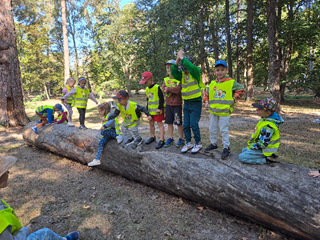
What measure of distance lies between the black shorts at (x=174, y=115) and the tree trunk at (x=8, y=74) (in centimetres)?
951

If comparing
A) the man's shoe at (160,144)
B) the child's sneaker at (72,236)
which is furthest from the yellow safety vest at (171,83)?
the child's sneaker at (72,236)

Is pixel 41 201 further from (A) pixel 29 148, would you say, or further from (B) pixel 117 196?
(A) pixel 29 148

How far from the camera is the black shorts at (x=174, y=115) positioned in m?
4.53

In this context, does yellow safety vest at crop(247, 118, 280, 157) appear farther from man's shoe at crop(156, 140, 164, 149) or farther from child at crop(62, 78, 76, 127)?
child at crop(62, 78, 76, 127)

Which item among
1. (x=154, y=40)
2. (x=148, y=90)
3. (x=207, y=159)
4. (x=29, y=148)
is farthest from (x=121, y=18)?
(x=207, y=159)

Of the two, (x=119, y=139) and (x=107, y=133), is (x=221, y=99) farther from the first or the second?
(x=107, y=133)

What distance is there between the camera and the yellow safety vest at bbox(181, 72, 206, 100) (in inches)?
166

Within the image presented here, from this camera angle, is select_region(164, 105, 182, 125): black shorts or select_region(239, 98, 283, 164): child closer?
select_region(239, 98, 283, 164): child

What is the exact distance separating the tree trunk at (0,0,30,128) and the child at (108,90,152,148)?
8.20 meters

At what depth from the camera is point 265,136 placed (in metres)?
3.22

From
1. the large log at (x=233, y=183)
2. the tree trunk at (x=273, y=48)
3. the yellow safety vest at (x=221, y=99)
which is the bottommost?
the large log at (x=233, y=183)

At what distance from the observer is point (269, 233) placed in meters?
3.13

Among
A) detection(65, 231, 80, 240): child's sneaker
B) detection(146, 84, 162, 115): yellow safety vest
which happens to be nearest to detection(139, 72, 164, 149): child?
detection(146, 84, 162, 115): yellow safety vest

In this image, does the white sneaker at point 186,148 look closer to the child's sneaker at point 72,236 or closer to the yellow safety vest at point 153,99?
the yellow safety vest at point 153,99
